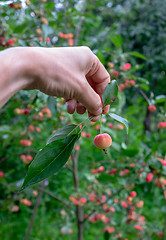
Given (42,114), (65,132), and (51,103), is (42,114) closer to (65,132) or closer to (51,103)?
(51,103)

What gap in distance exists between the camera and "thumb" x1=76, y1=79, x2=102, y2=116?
1.60 feet

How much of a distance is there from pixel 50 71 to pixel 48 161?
6.7 inches

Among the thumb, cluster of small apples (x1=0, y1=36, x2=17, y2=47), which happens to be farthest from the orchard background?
the thumb

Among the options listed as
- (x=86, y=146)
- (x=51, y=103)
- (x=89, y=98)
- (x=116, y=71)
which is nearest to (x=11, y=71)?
(x=89, y=98)

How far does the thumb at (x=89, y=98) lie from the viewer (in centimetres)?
49

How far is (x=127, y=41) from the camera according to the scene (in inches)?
127

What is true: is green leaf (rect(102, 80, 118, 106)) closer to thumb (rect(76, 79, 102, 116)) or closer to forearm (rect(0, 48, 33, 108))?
thumb (rect(76, 79, 102, 116))

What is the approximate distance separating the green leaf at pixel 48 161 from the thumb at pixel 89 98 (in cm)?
8

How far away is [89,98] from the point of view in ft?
1.64

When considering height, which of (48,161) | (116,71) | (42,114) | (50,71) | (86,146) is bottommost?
(86,146)

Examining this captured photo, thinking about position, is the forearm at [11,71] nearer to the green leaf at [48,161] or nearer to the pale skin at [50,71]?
the pale skin at [50,71]

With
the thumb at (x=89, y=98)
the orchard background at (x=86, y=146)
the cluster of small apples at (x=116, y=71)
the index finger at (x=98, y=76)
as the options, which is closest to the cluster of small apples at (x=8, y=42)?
the orchard background at (x=86, y=146)

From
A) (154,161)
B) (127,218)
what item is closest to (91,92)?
(154,161)

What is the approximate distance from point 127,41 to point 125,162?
2294 millimetres
